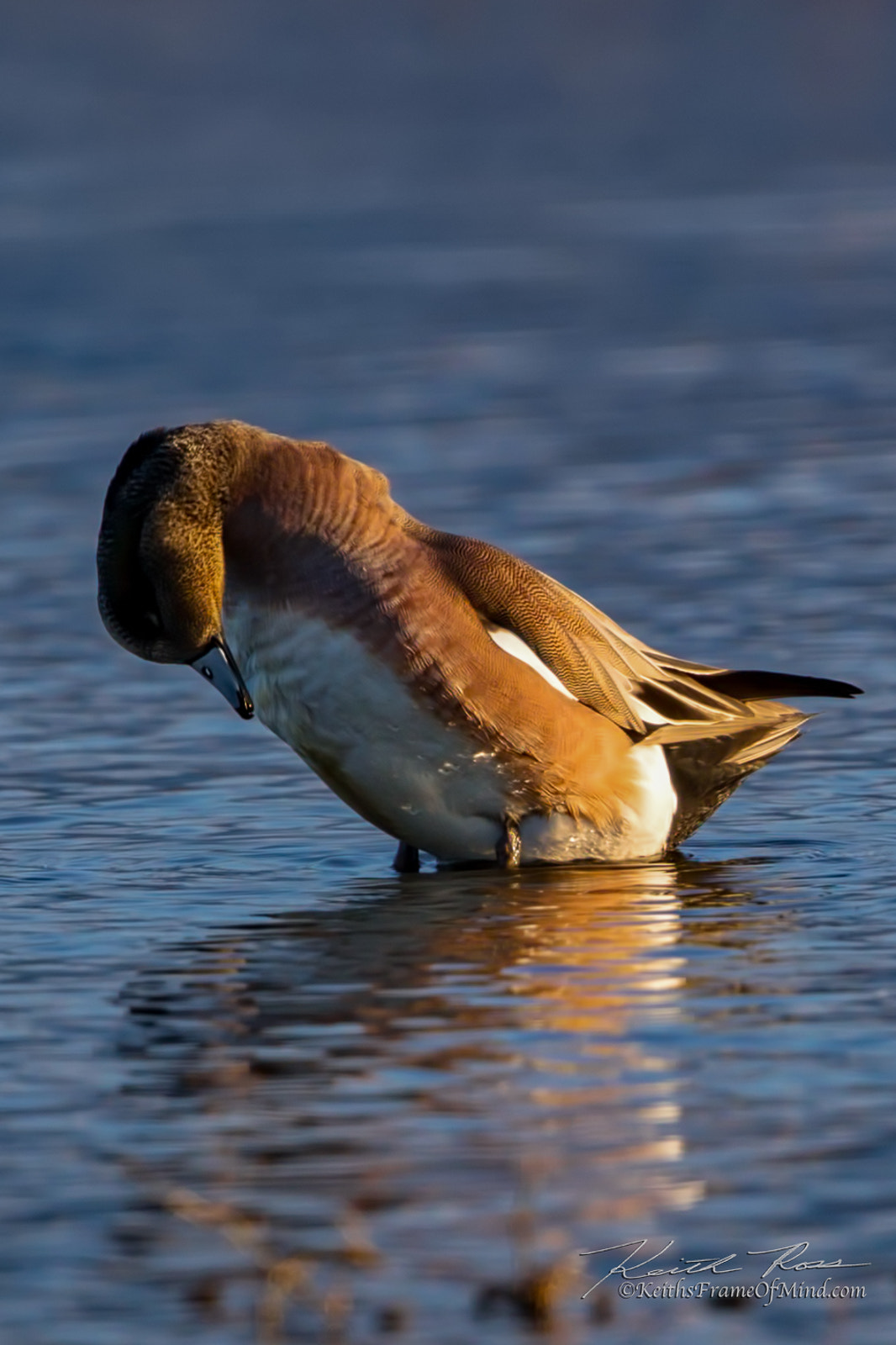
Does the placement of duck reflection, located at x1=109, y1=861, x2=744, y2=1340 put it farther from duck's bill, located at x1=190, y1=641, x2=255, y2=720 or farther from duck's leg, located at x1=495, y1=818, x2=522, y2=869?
duck's bill, located at x1=190, y1=641, x2=255, y2=720

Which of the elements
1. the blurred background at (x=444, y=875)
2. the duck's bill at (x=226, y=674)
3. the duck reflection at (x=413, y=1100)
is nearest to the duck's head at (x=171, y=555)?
the duck's bill at (x=226, y=674)

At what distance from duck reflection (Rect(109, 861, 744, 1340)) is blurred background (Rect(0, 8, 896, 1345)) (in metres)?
0.01

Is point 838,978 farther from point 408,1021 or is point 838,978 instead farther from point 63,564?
point 63,564

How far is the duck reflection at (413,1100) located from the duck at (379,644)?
273 mm

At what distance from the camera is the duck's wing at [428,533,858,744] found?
24.4 feet

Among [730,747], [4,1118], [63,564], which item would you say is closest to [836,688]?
[730,747]

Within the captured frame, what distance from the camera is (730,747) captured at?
7891 mm

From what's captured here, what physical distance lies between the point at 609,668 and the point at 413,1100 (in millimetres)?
2397

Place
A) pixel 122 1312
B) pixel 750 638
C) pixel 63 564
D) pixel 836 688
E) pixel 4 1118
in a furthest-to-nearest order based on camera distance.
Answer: pixel 63 564 < pixel 750 638 < pixel 836 688 < pixel 4 1118 < pixel 122 1312

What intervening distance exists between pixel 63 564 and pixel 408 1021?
5.55m

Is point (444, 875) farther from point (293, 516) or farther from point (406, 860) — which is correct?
point (293, 516)

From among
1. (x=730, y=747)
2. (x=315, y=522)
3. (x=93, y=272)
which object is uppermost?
(x=93, y=272)

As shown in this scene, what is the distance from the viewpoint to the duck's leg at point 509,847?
746 centimetres

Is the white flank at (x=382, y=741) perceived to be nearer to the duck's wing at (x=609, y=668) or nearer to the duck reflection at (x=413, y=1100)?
the duck's wing at (x=609, y=668)
